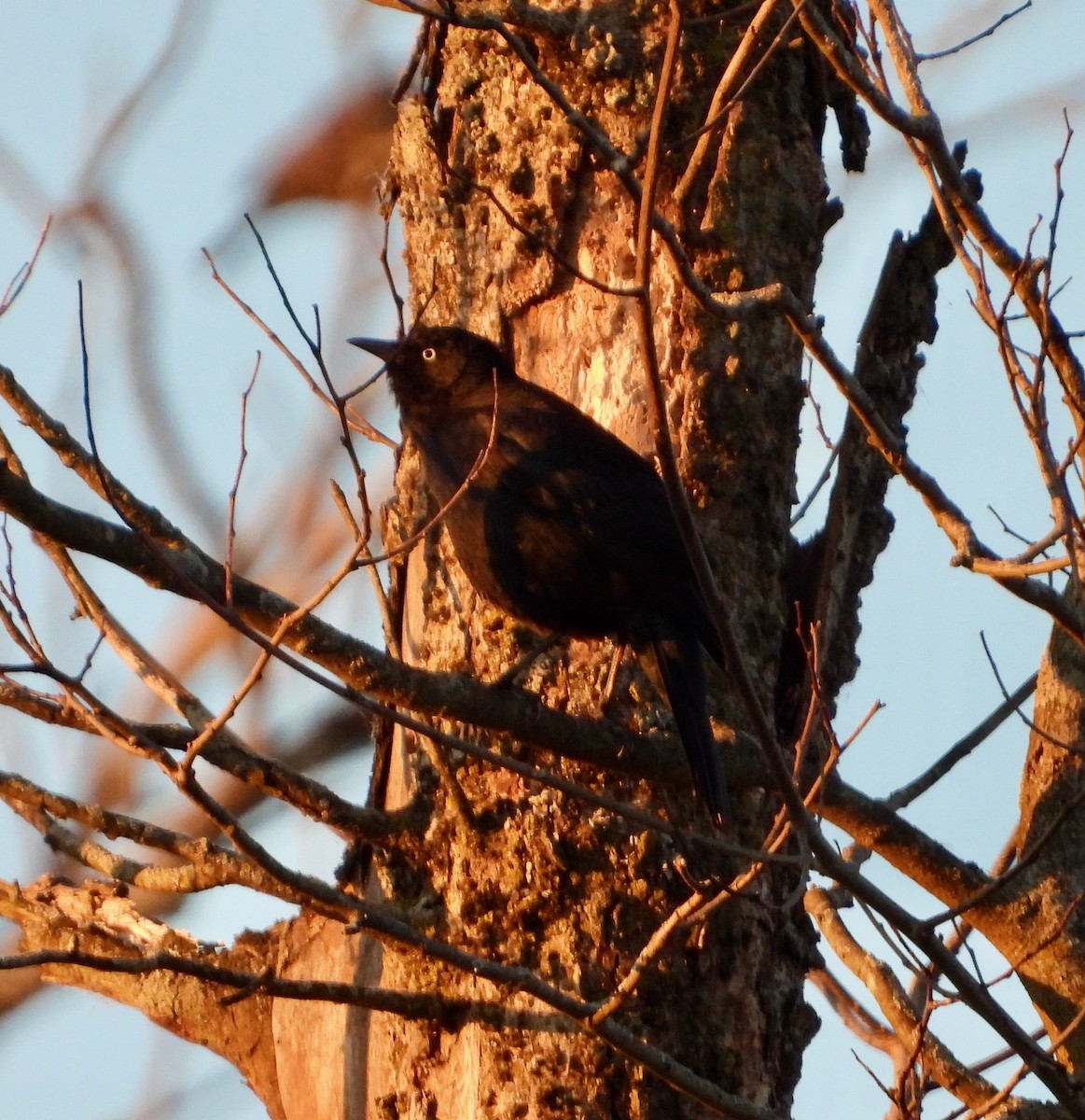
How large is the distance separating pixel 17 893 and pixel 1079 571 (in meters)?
3.02

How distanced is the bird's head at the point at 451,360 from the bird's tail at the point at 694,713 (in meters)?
0.99

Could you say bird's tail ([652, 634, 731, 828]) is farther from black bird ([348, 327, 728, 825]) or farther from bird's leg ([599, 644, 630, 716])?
bird's leg ([599, 644, 630, 716])

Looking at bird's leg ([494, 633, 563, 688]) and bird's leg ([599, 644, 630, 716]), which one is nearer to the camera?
bird's leg ([494, 633, 563, 688])

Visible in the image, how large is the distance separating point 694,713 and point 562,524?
839 millimetres

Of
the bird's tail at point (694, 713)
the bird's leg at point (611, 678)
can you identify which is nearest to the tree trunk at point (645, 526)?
the bird's leg at point (611, 678)

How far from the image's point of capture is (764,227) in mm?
4551

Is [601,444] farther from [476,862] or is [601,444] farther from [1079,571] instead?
[1079,571]

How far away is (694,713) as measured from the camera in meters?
3.70

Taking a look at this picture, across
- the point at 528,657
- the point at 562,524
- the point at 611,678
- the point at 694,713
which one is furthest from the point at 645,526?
the point at 694,713

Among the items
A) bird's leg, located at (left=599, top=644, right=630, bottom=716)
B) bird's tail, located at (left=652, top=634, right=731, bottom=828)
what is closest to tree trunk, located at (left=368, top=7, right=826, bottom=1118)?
bird's leg, located at (left=599, top=644, right=630, bottom=716)

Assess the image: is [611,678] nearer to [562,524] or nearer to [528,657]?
[528,657]

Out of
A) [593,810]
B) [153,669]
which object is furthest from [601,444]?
[153,669]

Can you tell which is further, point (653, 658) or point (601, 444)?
point (601, 444)

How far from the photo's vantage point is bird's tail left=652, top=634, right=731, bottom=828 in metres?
3.47
